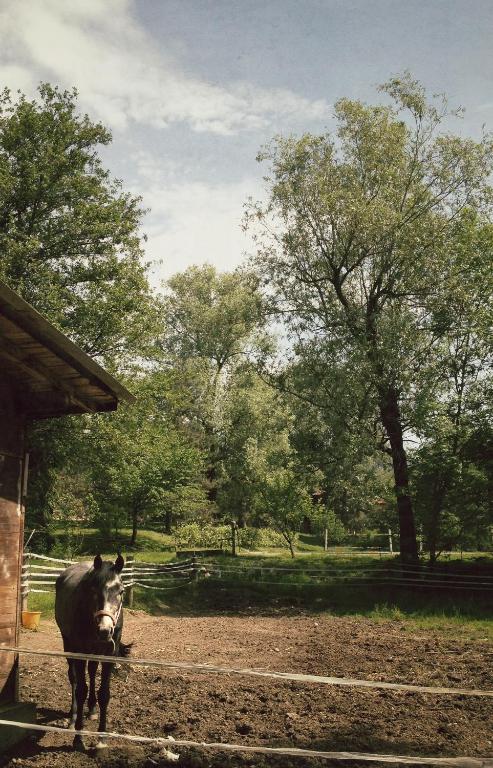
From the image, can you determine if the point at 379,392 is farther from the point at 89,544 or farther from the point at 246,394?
the point at 246,394

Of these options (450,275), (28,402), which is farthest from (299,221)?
(28,402)

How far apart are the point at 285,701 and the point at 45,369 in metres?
5.27

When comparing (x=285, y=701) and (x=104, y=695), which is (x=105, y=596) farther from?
(x=285, y=701)

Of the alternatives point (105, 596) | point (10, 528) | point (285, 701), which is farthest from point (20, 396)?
point (285, 701)

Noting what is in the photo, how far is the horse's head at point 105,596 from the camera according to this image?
589 centimetres

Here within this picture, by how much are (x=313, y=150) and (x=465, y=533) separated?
14.3m

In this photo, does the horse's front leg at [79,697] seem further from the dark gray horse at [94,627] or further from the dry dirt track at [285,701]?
the dry dirt track at [285,701]

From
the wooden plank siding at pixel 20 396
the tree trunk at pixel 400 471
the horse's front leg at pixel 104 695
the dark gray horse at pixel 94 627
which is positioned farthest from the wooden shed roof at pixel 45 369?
the tree trunk at pixel 400 471

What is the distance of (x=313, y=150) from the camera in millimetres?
21484

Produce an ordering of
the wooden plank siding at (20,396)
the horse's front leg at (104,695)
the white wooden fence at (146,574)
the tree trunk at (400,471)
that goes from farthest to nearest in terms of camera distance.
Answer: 1. the tree trunk at (400,471)
2. the white wooden fence at (146,574)
3. the horse's front leg at (104,695)
4. the wooden plank siding at (20,396)

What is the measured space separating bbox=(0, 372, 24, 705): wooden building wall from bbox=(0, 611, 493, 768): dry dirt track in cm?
82

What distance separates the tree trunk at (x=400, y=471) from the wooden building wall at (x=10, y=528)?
1542 centimetres

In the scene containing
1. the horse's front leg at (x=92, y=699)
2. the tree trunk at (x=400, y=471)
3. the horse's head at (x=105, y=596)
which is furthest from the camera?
the tree trunk at (x=400, y=471)

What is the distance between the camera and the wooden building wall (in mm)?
6262
